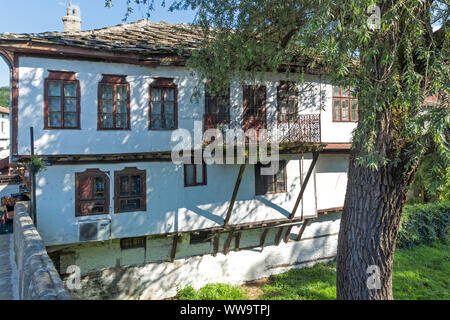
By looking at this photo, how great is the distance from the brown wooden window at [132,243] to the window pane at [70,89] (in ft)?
16.5

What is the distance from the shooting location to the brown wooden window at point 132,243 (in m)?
9.80

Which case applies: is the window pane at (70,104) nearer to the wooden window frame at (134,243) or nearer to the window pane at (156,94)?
the window pane at (156,94)

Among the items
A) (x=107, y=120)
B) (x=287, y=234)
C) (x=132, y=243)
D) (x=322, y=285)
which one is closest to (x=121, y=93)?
(x=107, y=120)

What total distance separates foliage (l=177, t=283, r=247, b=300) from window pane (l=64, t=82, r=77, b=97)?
25.6ft

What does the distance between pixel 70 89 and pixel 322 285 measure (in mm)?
11371

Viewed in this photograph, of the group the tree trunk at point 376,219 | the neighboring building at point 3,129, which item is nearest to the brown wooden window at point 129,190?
the tree trunk at point 376,219

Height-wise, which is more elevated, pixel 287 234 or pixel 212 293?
pixel 287 234

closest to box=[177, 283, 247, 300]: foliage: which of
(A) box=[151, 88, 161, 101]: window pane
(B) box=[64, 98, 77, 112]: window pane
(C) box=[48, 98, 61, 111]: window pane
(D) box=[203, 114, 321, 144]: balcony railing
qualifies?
(D) box=[203, 114, 321, 144]: balcony railing

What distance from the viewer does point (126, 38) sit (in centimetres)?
975

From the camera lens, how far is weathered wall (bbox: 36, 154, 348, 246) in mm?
8242

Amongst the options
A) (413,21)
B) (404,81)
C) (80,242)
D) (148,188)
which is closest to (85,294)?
(80,242)

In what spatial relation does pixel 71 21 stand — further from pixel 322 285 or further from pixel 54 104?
pixel 322 285

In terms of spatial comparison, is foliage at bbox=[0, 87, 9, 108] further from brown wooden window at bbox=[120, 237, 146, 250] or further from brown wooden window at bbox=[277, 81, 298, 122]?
brown wooden window at bbox=[277, 81, 298, 122]

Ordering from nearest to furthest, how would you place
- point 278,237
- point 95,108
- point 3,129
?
point 95,108 → point 278,237 → point 3,129
